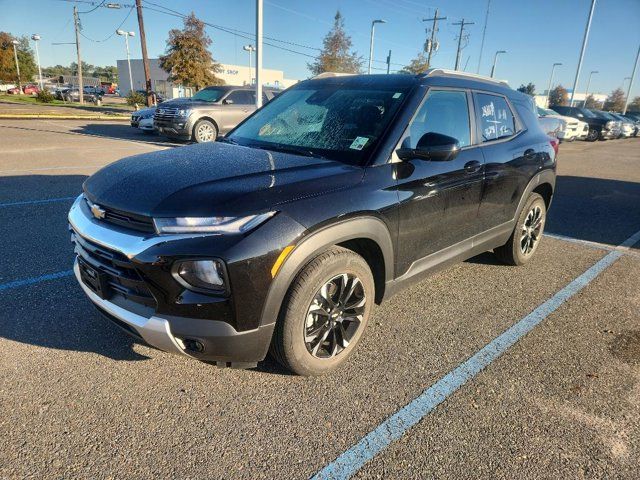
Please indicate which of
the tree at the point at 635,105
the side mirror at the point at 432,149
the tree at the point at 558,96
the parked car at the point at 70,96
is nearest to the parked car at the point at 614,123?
the side mirror at the point at 432,149

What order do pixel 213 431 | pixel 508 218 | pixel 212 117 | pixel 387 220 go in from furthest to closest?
pixel 212 117 < pixel 508 218 < pixel 387 220 < pixel 213 431

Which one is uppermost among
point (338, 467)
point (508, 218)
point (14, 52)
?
point (14, 52)

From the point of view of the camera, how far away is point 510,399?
2.57 meters

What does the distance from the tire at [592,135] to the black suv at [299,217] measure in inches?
1030

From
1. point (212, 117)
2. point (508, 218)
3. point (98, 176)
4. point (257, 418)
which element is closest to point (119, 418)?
point (257, 418)

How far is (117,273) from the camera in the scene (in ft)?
7.36

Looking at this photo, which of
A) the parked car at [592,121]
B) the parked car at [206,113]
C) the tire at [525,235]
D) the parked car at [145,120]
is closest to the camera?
the tire at [525,235]

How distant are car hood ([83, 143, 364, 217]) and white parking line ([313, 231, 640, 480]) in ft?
4.20

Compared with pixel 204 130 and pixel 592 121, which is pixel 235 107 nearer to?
pixel 204 130

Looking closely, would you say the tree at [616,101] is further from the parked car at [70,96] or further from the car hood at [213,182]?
the car hood at [213,182]

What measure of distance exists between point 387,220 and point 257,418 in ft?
4.53

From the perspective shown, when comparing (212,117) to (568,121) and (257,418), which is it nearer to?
(257,418)

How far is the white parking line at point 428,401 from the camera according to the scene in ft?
6.81

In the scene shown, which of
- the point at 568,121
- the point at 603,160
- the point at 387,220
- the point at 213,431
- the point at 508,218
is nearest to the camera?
the point at 213,431
